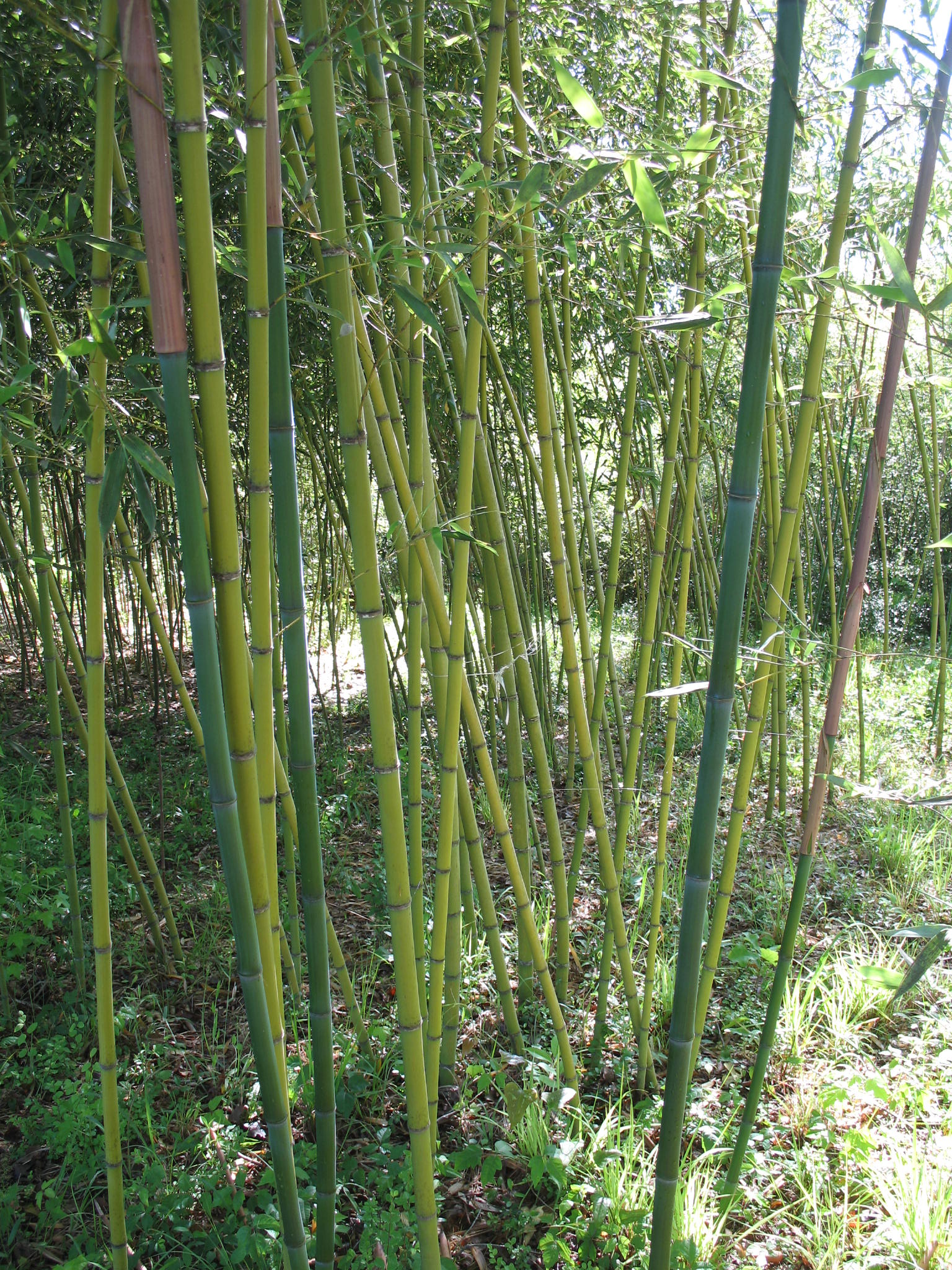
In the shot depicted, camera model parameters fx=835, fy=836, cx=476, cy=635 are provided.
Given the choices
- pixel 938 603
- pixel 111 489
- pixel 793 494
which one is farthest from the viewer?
pixel 938 603

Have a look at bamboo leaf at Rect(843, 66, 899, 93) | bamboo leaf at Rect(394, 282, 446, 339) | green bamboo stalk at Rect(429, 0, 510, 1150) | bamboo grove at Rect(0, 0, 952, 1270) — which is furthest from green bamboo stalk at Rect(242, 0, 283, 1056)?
bamboo leaf at Rect(843, 66, 899, 93)

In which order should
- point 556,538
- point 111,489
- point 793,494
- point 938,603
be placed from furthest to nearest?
point 938,603
point 556,538
point 793,494
point 111,489

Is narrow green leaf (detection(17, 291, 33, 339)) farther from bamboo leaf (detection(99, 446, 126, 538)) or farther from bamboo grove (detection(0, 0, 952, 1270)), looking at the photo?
bamboo leaf (detection(99, 446, 126, 538))

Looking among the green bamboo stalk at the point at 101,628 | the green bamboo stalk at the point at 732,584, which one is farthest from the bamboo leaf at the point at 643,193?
the green bamboo stalk at the point at 101,628

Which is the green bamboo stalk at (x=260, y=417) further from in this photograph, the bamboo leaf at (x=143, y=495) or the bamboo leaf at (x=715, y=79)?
the bamboo leaf at (x=715, y=79)

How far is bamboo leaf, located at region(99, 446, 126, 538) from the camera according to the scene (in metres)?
1.00

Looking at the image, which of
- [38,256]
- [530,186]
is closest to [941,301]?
[530,186]

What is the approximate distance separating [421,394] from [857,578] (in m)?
0.66

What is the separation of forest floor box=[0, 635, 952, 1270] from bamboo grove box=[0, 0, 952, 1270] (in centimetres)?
7

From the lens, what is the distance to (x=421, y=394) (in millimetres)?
1193

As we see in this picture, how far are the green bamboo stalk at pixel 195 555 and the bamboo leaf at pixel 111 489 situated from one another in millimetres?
223

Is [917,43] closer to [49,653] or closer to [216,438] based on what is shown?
[216,438]

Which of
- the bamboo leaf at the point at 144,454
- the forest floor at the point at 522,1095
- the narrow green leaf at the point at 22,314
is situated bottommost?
the forest floor at the point at 522,1095

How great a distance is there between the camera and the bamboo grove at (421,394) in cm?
82
